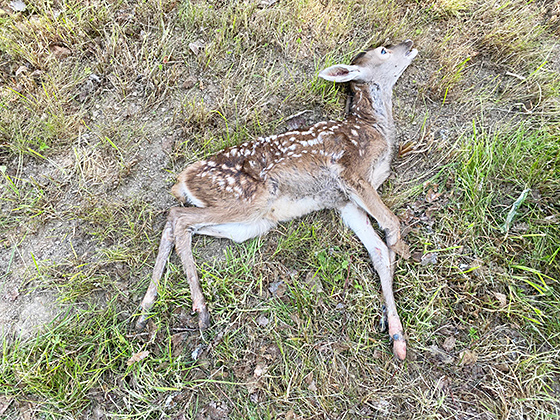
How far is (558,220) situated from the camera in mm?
2729

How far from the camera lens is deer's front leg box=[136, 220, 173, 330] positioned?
2.64m

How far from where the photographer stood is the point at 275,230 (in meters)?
2.99

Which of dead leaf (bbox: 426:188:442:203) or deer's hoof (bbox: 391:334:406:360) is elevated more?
dead leaf (bbox: 426:188:442:203)

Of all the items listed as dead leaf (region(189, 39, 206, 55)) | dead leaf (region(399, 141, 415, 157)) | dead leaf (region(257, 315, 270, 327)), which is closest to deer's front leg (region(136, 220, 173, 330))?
dead leaf (region(257, 315, 270, 327))

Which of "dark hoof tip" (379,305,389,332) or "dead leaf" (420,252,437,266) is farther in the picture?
"dead leaf" (420,252,437,266)

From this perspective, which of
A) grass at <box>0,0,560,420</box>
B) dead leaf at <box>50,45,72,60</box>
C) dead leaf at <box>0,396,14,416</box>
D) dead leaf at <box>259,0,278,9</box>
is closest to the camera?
dead leaf at <box>0,396,14,416</box>

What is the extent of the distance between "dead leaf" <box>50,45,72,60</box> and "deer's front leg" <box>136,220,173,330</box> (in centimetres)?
191

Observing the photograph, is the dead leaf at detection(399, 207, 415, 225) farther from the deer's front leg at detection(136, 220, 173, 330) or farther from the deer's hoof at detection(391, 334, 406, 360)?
the deer's front leg at detection(136, 220, 173, 330)

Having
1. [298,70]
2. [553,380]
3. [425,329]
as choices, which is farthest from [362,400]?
[298,70]

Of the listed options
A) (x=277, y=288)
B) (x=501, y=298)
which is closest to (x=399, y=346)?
(x=501, y=298)

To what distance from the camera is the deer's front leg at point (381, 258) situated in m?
2.60

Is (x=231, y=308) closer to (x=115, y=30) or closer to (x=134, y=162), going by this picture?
(x=134, y=162)

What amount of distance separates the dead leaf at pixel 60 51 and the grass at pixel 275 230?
0.01 m

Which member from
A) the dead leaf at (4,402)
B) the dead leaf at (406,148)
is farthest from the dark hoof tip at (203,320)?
the dead leaf at (406,148)
